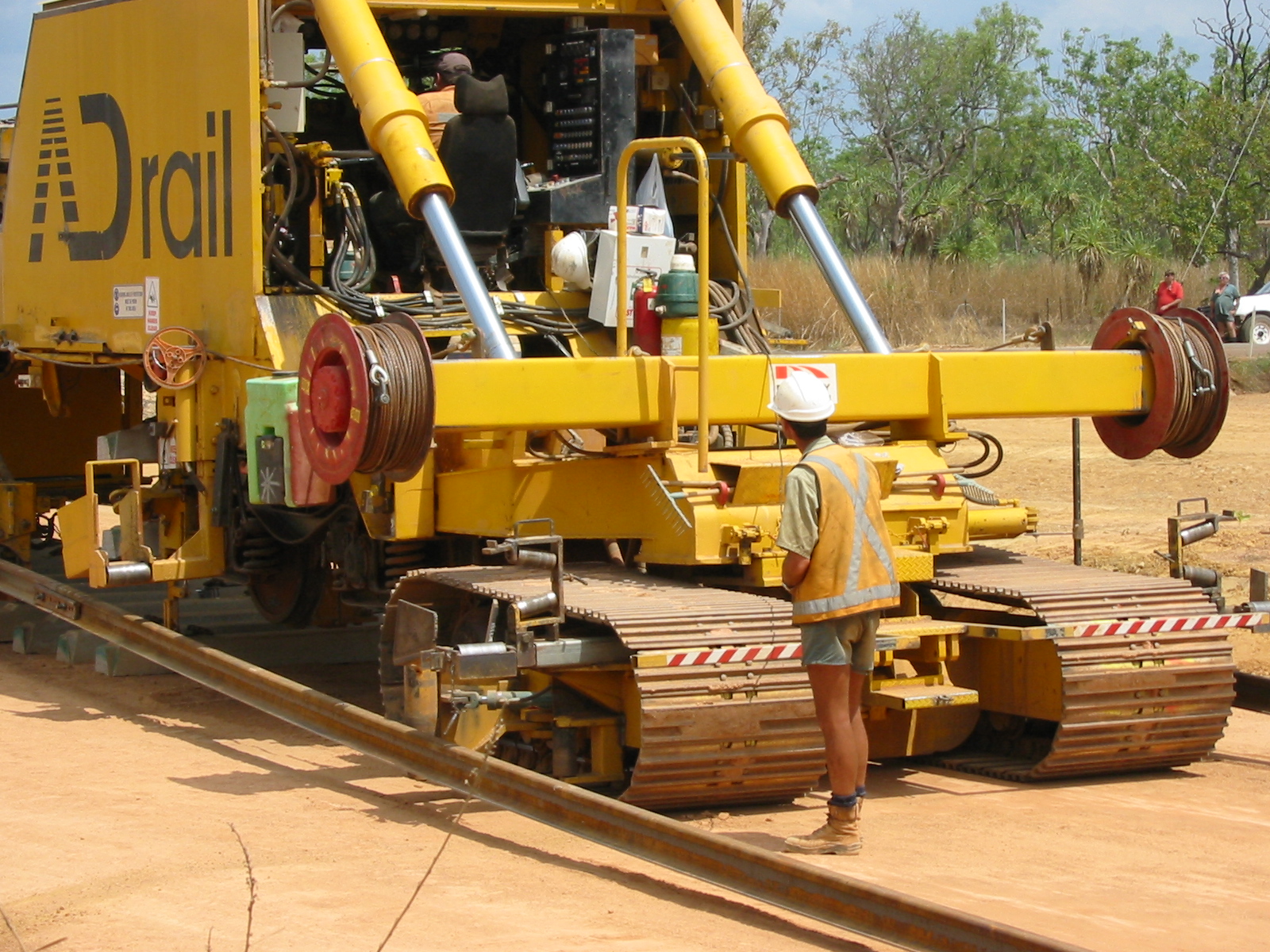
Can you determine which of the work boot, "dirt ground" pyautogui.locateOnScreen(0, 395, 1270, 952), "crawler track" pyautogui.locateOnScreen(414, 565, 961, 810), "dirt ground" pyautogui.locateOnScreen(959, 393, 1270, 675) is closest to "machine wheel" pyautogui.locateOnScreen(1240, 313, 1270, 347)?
"dirt ground" pyautogui.locateOnScreen(959, 393, 1270, 675)

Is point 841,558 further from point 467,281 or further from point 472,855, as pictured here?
point 467,281

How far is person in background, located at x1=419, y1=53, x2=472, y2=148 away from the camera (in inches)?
342

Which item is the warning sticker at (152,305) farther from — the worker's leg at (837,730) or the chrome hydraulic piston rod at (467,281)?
the worker's leg at (837,730)

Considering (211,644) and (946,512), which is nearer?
(946,512)

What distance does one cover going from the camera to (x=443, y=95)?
8797 millimetres

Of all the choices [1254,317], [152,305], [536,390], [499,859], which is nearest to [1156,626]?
[536,390]

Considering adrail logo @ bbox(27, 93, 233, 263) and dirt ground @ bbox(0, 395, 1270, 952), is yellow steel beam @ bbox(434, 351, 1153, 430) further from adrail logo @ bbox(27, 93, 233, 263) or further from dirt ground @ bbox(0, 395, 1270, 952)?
adrail logo @ bbox(27, 93, 233, 263)

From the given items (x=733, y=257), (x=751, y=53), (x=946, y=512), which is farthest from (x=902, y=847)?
(x=751, y=53)

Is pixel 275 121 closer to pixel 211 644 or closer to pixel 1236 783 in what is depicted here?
pixel 211 644

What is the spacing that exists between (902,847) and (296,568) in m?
4.20

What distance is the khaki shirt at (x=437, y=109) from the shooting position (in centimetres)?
868

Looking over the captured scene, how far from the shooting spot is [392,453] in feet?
21.5

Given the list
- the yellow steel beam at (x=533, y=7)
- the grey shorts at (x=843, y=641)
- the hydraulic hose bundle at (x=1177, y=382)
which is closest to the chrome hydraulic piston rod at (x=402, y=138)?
the yellow steel beam at (x=533, y=7)

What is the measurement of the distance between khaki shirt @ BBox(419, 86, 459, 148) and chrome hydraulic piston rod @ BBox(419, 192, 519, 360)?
1.12 m
